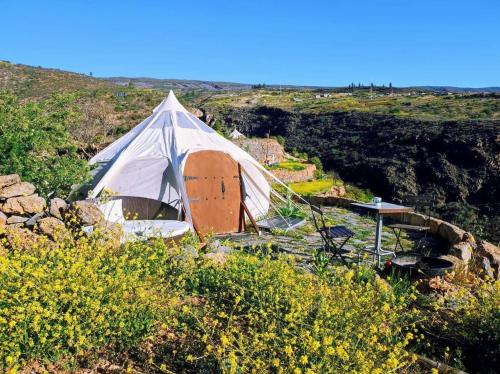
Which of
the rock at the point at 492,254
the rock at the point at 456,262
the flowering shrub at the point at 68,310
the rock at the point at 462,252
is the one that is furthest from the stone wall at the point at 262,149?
the flowering shrub at the point at 68,310

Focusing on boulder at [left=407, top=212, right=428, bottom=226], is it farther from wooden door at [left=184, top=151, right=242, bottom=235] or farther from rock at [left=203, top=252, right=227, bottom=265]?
rock at [left=203, top=252, right=227, bottom=265]

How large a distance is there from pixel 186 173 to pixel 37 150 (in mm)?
2744

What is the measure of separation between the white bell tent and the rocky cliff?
20.7 meters

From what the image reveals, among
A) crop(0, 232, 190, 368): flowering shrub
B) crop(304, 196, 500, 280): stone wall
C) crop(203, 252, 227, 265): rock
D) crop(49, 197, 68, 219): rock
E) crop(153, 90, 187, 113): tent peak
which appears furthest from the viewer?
crop(153, 90, 187, 113): tent peak

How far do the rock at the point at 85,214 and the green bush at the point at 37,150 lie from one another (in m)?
2.26

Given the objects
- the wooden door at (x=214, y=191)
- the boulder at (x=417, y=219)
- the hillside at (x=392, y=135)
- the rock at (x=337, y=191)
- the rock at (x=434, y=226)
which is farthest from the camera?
the hillside at (x=392, y=135)

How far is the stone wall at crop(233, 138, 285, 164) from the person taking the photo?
2466 cm

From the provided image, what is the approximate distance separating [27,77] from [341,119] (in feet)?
109

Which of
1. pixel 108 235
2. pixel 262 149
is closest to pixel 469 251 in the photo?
pixel 108 235

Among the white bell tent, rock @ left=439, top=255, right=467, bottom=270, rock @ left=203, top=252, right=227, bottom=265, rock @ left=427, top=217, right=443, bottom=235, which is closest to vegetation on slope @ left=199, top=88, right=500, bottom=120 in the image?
rock @ left=427, top=217, right=443, bottom=235

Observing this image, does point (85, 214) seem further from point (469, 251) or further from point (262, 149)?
point (262, 149)

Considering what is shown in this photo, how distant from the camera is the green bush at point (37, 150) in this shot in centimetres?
834

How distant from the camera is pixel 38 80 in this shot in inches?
1799

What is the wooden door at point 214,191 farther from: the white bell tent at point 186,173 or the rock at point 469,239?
the rock at point 469,239
